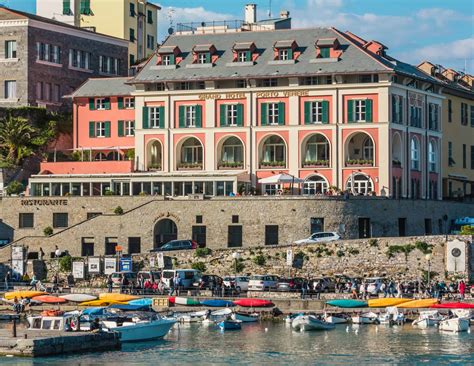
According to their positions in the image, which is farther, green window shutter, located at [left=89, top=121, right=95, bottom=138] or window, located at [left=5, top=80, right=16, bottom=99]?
window, located at [left=5, top=80, right=16, bottom=99]

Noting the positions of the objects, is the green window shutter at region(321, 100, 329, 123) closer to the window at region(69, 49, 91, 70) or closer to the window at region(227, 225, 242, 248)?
the window at region(227, 225, 242, 248)

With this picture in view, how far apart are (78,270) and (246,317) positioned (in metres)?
19.7

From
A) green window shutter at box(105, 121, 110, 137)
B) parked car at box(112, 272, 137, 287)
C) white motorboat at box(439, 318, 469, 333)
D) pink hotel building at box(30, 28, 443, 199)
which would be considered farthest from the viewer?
green window shutter at box(105, 121, 110, 137)

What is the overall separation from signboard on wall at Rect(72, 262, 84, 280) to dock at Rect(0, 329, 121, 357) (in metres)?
27.1

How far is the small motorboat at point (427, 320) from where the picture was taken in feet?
348

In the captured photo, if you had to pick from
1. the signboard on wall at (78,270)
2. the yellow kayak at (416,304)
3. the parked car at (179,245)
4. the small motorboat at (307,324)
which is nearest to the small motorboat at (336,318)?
the small motorboat at (307,324)

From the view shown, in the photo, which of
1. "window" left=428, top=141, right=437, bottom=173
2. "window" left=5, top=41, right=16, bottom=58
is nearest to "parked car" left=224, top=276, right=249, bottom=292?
"window" left=428, top=141, right=437, bottom=173

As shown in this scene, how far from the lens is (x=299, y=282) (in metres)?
117

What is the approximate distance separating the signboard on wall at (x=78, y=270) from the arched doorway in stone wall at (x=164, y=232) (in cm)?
683

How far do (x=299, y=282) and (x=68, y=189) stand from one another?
25759 mm

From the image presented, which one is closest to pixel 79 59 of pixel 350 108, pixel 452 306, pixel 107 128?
pixel 107 128

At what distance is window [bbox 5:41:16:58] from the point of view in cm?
14688

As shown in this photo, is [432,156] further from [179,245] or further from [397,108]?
[179,245]

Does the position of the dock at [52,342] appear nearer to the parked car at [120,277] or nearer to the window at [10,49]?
the parked car at [120,277]
